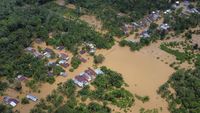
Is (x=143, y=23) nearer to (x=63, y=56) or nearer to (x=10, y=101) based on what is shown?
(x=63, y=56)

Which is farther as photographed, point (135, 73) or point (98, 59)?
point (98, 59)

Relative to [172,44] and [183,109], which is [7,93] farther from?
[172,44]

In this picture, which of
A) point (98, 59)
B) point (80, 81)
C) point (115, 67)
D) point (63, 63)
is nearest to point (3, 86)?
point (63, 63)

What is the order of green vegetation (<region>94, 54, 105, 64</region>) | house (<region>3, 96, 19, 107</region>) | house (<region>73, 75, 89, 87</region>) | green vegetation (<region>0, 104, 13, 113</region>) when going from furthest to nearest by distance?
green vegetation (<region>94, 54, 105, 64</region>) < house (<region>73, 75, 89, 87</region>) < house (<region>3, 96, 19, 107</region>) < green vegetation (<region>0, 104, 13, 113</region>)

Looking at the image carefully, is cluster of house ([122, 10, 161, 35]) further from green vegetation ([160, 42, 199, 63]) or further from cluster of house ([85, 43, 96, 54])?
cluster of house ([85, 43, 96, 54])

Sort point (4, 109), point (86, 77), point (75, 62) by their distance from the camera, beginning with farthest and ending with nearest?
point (75, 62) → point (86, 77) → point (4, 109)

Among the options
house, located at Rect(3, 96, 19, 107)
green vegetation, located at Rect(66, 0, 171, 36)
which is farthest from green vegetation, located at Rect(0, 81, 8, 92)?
green vegetation, located at Rect(66, 0, 171, 36)
